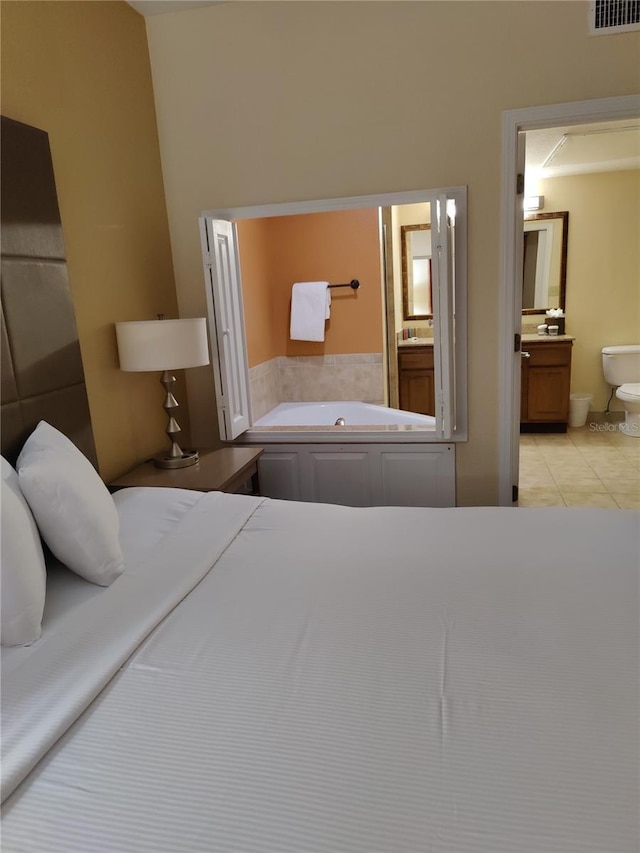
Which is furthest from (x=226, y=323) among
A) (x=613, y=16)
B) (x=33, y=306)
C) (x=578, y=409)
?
(x=578, y=409)

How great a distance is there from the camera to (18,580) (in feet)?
3.92

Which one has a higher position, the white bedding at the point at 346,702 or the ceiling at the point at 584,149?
the ceiling at the point at 584,149

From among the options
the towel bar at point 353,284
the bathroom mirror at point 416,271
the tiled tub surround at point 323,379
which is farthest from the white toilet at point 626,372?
the towel bar at point 353,284

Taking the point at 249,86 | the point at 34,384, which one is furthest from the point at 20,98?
the point at 249,86

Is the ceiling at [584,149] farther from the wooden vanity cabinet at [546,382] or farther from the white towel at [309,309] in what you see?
the white towel at [309,309]

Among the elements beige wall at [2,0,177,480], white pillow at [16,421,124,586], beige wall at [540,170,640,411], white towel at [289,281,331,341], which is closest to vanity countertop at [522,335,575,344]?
beige wall at [540,170,640,411]

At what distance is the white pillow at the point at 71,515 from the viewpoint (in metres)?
1.39

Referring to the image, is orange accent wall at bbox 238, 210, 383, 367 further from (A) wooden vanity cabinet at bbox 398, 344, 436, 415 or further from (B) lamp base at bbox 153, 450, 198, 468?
(B) lamp base at bbox 153, 450, 198, 468

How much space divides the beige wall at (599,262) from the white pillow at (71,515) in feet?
16.4

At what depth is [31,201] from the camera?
1.82 meters

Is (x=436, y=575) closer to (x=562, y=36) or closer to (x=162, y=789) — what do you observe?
(x=162, y=789)

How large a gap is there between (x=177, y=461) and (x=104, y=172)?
4.21ft

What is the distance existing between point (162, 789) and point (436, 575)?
776 millimetres

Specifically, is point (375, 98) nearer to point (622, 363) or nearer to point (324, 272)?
point (324, 272)
